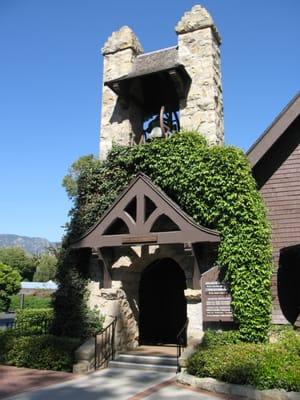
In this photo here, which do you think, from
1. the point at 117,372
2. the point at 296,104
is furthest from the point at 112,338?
the point at 296,104

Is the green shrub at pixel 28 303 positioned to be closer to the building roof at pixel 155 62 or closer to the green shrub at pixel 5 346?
the green shrub at pixel 5 346

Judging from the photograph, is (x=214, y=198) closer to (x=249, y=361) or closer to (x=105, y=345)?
(x=249, y=361)

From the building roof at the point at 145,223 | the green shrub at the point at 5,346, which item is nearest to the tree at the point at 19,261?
the green shrub at the point at 5,346

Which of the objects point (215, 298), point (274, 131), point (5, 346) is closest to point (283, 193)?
point (274, 131)

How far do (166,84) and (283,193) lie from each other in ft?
18.4

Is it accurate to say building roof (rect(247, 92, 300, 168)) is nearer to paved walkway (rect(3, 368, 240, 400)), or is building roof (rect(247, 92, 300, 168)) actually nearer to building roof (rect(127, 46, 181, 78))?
building roof (rect(127, 46, 181, 78))

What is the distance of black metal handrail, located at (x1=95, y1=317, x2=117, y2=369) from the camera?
10.4 m

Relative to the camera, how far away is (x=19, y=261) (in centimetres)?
7488

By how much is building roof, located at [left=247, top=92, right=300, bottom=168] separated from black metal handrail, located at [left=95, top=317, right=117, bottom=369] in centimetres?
568

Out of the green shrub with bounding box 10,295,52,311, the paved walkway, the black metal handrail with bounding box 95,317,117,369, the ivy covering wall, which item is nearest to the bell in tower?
the ivy covering wall

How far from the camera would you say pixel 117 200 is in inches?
434

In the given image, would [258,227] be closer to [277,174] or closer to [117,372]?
[277,174]

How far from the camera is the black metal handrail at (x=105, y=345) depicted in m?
10.4

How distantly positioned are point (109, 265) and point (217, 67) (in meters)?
7.10
